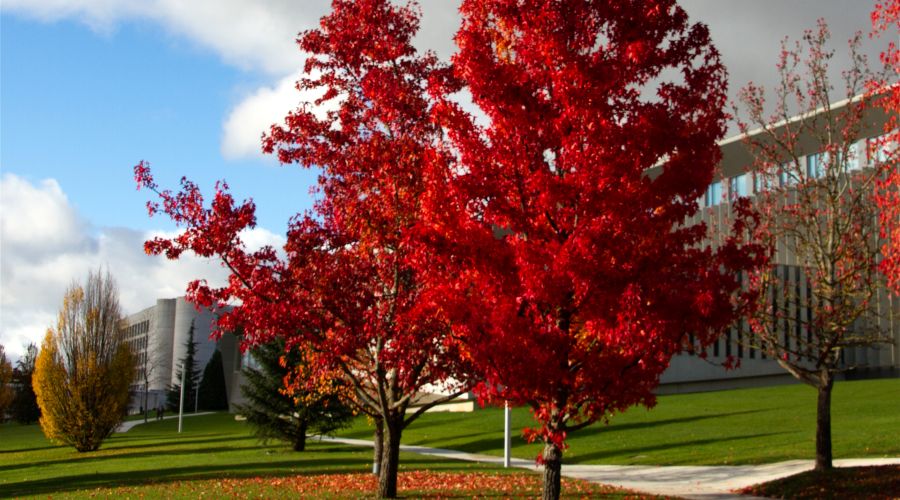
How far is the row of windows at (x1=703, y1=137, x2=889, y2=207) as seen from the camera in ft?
59.2

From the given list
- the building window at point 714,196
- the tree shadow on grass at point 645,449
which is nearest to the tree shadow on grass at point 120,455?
the tree shadow on grass at point 645,449

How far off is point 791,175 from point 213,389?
90685 millimetres

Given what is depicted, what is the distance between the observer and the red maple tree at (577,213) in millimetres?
10359

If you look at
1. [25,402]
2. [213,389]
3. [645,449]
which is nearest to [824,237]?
[645,449]

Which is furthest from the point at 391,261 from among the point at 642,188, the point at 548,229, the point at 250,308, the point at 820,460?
the point at 820,460

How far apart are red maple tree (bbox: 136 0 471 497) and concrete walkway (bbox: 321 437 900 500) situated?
5523 mm

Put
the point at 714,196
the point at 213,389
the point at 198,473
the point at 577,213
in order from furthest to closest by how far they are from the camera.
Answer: the point at 213,389
the point at 714,196
the point at 198,473
the point at 577,213

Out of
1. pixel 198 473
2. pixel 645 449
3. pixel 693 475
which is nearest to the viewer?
pixel 693 475

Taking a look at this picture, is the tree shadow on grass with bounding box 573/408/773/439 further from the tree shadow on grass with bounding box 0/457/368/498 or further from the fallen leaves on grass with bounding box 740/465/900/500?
the fallen leaves on grass with bounding box 740/465/900/500

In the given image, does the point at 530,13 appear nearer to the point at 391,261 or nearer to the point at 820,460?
the point at 391,261

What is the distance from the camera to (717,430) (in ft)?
100

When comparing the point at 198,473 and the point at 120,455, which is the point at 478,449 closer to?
the point at 198,473

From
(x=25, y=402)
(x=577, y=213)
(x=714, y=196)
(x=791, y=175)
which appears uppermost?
(x=714, y=196)

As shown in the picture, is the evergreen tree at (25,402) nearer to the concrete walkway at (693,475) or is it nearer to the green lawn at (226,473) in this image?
the green lawn at (226,473)
